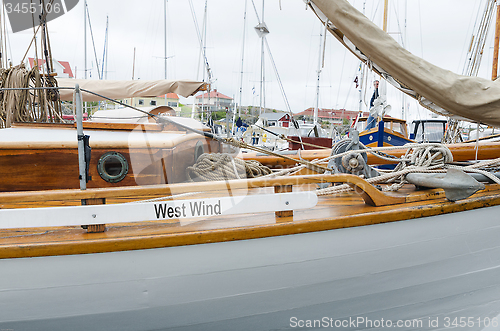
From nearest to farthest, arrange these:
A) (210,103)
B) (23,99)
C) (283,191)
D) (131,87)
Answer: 1. (283,191)
2. (23,99)
3. (131,87)
4. (210,103)

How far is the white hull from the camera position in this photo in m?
1.70

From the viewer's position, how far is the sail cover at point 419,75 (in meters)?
2.36

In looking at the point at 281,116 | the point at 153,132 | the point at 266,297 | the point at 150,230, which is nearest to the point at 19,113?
the point at 153,132

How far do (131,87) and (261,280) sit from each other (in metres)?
4.37

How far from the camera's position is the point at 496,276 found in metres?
2.66

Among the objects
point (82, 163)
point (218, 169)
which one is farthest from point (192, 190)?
point (82, 163)

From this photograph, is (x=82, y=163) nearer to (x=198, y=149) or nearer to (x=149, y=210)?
(x=149, y=210)

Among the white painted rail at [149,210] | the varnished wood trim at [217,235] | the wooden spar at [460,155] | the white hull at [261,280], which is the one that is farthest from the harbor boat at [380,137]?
the white painted rail at [149,210]

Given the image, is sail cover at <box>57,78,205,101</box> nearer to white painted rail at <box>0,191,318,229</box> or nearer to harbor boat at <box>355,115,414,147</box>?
white painted rail at <box>0,191,318,229</box>

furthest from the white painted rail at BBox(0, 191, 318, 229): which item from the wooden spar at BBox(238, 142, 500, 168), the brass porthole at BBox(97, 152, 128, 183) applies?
the wooden spar at BBox(238, 142, 500, 168)

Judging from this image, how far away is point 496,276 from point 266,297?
2041 millimetres

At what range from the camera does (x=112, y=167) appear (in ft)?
8.22

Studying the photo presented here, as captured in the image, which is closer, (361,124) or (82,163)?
(82,163)

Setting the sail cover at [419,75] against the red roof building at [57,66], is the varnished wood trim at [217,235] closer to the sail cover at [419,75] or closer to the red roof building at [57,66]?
the sail cover at [419,75]
